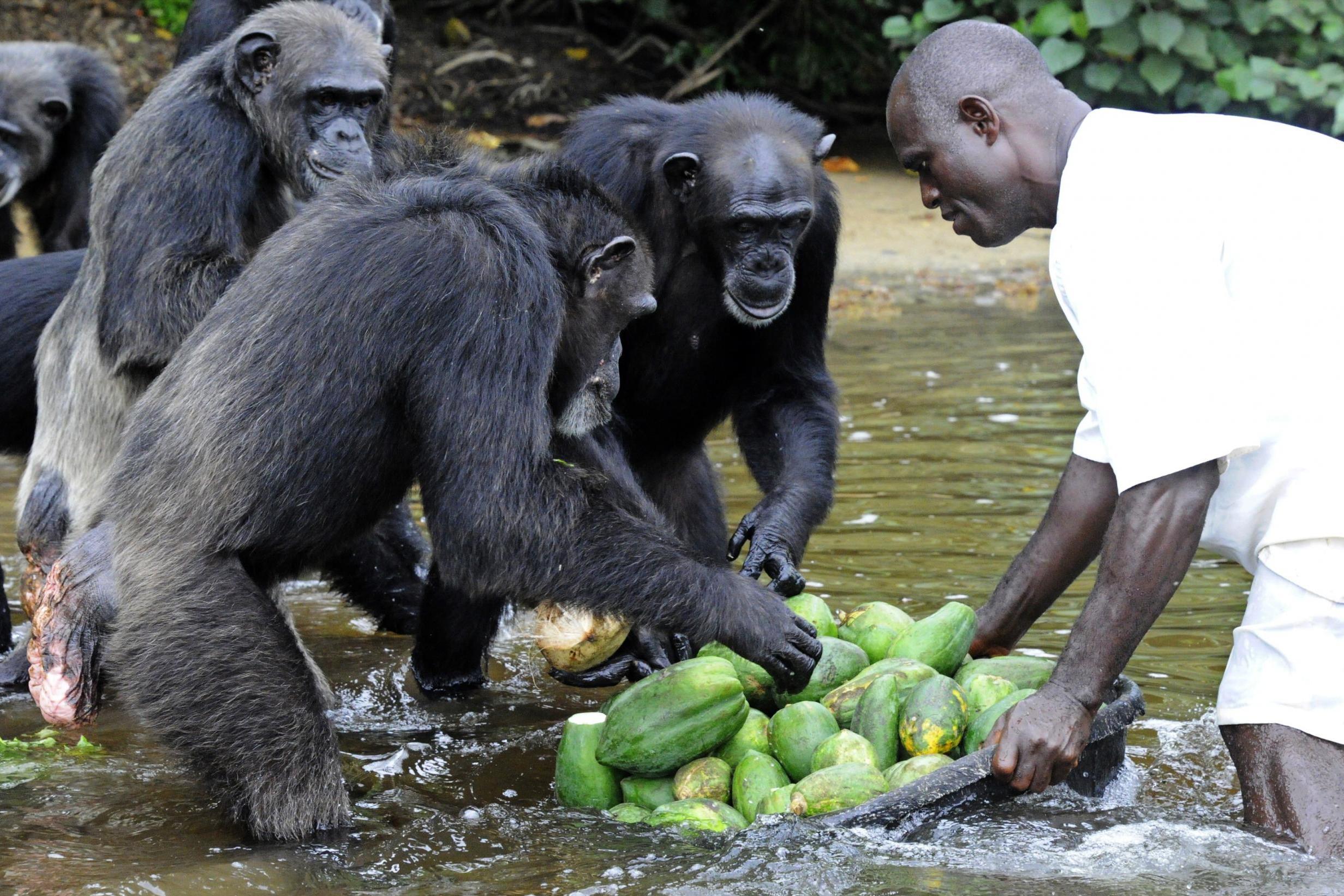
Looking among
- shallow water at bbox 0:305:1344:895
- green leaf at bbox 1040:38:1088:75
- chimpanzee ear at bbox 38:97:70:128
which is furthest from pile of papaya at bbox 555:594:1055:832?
green leaf at bbox 1040:38:1088:75

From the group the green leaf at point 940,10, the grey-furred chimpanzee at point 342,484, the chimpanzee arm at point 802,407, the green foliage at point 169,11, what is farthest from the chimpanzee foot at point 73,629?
the green foliage at point 169,11

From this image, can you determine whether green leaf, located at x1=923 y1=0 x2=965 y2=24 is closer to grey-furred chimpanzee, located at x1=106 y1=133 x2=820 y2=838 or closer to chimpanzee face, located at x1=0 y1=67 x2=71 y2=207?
chimpanzee face, located at x1=0 y1=67 x2=71 y2=207

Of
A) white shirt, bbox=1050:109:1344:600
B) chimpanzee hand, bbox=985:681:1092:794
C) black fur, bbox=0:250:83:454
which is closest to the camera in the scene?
white shirt, bbox=1050:109:1344:600

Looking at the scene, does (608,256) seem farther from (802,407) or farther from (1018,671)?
(1018,671)

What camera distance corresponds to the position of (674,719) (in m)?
4.01

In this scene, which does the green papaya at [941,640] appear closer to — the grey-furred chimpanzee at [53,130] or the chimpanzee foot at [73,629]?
the chimpanzee foot at [73,629]

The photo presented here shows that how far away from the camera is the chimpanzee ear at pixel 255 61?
5586 mm

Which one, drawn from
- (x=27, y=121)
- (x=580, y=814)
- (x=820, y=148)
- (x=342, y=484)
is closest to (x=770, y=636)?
(x=580, y=814)

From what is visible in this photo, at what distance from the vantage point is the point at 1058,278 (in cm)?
385

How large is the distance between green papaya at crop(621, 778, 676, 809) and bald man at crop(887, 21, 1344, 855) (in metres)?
0.93

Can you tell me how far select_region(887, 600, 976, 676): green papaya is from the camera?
436 centimetres

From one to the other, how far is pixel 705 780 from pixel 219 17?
482 centimetres

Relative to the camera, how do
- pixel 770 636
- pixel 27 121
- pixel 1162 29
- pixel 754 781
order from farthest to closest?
pixel 1162 29
pixel 27 121
pixel 770 636
pixel 754 781

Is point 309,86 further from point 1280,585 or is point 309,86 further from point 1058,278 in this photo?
point 1280,585
